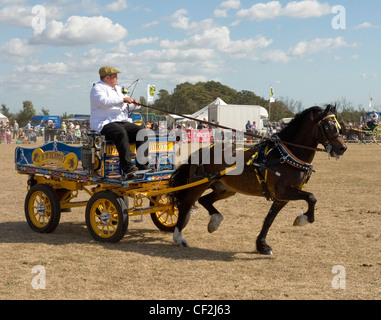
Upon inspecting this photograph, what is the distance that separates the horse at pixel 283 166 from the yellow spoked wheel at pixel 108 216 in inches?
34.8

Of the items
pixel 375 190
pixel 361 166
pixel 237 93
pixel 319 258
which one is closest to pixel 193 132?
pixel 361 166

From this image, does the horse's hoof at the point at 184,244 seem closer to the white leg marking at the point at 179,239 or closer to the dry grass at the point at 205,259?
the white leg marking at the point at 179,239

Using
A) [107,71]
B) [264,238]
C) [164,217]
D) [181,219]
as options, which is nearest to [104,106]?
[107,71]

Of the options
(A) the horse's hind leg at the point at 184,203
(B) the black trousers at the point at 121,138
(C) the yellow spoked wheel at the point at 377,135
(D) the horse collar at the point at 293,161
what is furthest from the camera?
(C) the yellow spoked wheel at the point at 377,135

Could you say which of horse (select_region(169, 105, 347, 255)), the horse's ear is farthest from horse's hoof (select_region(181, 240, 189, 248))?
the horse's ear

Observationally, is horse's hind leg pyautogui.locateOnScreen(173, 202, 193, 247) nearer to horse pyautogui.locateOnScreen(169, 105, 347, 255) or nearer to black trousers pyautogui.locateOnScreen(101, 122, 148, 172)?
horse pyautogui.locateOnScreen(169, 105, 347, 255)

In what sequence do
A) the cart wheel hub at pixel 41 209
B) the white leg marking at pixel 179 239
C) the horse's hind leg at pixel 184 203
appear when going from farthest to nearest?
1. the cart wheel hub at pixel 41 209
2. the horse's hind leg at pixel 184 203
3. the white leg marking at pixel 179 239

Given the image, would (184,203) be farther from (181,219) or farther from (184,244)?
(184,244)

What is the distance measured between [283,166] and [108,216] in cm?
267

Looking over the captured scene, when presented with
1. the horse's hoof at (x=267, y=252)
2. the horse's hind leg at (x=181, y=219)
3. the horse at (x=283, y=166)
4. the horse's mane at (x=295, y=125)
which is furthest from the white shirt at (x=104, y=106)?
the horse's hoof at (x=267, y=252)

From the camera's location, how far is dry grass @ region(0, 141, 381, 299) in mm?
5523

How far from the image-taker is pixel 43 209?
8539mm

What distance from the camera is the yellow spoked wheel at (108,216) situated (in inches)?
298
